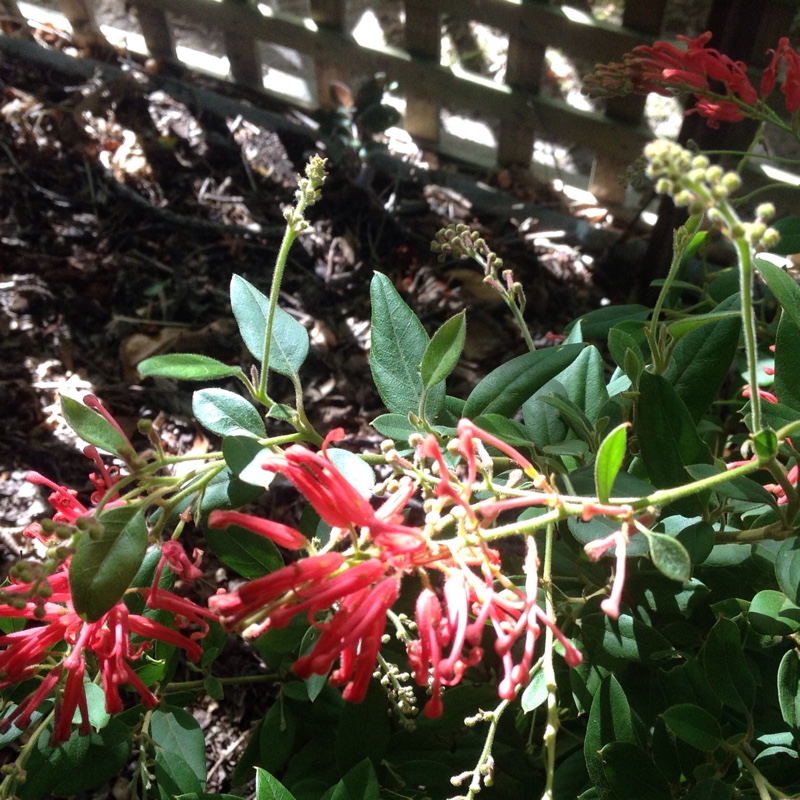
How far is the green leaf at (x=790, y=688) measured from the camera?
68 cm

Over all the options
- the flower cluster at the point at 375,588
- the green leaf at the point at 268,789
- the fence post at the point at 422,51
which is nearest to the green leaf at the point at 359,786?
the green leaf at the point at 268,789

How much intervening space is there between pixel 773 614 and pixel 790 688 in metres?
0.07

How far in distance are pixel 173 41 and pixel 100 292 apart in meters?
1.03

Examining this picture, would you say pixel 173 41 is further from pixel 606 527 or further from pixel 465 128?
pixel 606 527

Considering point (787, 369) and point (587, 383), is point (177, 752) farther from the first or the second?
point (787, 369)

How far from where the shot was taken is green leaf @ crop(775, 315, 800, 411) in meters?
0.75

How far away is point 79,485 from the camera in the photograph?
1513mm

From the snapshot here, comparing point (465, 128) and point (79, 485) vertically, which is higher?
point (465, 128)

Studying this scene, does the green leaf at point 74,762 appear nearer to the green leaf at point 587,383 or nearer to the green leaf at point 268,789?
the green leaf at point 268,789

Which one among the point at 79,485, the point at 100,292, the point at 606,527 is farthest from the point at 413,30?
the point at 606,527

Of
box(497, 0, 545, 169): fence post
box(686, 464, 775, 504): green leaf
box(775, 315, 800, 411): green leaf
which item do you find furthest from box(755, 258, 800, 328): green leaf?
box(497, 0, 545, 169): fence post

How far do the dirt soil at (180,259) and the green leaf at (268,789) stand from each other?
69 cm

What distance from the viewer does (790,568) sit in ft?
2.12

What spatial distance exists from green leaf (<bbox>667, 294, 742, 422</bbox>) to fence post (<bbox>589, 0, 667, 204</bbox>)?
926mm
